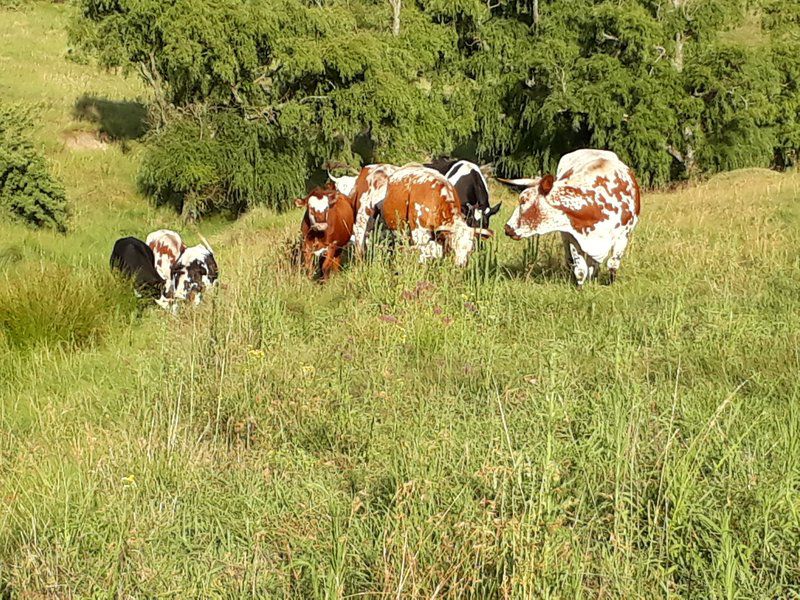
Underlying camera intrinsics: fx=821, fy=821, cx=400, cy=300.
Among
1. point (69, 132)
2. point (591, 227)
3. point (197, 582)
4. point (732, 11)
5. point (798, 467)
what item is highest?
point (732, 11)

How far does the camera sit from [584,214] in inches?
340

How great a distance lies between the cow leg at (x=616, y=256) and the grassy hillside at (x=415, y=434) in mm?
341

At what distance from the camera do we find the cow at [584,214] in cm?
861

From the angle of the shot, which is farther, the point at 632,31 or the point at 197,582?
the point at 632,31

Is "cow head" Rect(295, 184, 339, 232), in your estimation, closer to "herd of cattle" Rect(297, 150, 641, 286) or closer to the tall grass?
"herd of cattle" Rect(297, 150, 641, 286)

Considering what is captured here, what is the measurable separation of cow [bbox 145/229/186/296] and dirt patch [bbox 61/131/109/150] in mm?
15698

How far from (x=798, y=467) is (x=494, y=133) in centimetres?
2549

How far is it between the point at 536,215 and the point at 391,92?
16.7 meters

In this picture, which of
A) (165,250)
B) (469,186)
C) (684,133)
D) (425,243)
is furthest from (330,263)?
(684,133)

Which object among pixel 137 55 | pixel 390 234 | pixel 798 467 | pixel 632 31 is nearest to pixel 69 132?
pixel 137 55

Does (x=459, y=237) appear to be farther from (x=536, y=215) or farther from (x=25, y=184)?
(x=25, y=184)

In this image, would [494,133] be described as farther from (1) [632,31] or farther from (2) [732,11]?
(2) [732,11]

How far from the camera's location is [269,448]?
5.29m

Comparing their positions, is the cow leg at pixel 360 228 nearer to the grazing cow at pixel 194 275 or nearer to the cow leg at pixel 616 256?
the grazing cow at pixel 194 275
